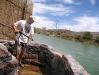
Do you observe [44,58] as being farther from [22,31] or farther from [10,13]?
[10,13]

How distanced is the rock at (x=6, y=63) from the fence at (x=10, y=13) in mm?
3835

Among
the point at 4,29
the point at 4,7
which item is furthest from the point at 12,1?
the point at 4,29

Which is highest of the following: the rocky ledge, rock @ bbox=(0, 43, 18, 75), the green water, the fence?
the fence

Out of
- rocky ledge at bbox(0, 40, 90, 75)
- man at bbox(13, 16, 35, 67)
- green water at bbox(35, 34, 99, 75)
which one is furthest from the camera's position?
green water at bbox(35, 34, 99, 75)

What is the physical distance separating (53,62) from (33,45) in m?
1.06

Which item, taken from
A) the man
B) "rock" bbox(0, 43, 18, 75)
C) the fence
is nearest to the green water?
the fence

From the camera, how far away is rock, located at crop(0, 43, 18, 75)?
135 cm

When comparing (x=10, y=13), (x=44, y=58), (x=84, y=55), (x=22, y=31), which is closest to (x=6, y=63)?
(x=22, y=31)

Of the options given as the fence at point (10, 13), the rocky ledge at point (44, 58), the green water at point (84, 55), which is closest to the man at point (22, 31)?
A: the rocky ledge at point (44, 58)

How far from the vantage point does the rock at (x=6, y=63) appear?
1.35 metres

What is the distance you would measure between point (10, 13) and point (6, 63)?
16.2ft

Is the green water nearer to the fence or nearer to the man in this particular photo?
the fence

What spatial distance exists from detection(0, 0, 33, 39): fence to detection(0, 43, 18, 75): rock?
383 cm

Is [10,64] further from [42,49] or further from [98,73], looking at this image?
[98,73]
